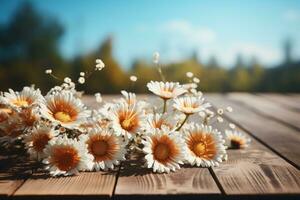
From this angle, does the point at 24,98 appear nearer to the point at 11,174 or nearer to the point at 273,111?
the point at 11,174

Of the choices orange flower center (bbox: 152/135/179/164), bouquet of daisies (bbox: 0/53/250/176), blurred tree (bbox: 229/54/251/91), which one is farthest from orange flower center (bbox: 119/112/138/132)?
blurred tree (bbox: 229/54/251/91)

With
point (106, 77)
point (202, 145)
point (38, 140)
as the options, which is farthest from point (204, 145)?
point (106, 77)

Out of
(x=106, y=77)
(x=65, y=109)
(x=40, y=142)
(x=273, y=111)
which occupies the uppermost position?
(x=65, y=109)

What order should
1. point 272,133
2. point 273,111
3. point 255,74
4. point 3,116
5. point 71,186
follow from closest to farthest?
point 71,186 < point 3,116 < point 272,133 < point 273,111 < point 255,74

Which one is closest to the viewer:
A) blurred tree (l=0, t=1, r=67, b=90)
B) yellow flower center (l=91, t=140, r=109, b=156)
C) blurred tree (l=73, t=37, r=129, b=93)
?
yellow flower center (l=91, t=140, r=109, b=156)

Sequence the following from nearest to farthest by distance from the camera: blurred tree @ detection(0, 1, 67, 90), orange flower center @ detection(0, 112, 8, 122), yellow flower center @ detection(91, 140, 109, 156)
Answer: yellow flower center @ detection(91, 140, 109, 156)
orange flower center @ detection(0, 112, 8, 122)
blurred tree @ detection(0, 1, 67, 90)

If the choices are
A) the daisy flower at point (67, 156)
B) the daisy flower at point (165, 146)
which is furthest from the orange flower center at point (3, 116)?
the daisy flower at point (165, 146)

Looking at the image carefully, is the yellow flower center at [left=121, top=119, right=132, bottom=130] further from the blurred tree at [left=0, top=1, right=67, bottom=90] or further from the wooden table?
the blurred tree at [left=0, top=1, right=67, bottom=90]

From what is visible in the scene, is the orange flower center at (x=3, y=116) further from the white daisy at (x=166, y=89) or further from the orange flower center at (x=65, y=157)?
the white daisy at (x=166, y=89)
